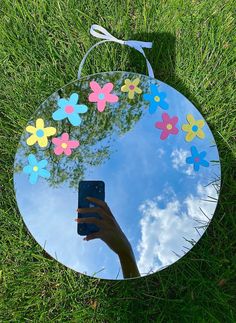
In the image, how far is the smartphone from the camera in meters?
1.06

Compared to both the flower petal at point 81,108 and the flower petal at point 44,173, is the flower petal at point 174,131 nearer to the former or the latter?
the flower petal at point 81,108

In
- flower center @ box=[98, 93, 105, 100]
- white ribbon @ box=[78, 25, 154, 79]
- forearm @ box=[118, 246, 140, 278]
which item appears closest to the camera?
forearm @ box=[118, 246, 140, 278]

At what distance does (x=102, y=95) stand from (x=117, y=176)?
0.23 meters

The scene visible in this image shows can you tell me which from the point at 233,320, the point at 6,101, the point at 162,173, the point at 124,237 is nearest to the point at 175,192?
the point at 162,173

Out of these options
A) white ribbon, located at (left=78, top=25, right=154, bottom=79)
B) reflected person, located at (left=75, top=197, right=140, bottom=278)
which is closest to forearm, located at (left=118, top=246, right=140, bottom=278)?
reflected person, located at (left=75, top=197, right=140, bottom=278)

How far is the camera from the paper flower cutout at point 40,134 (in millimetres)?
1133

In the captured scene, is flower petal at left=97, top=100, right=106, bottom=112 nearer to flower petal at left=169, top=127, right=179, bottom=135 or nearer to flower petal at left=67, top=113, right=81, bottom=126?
flower petal at left=67, top=113, right=81, bottom=126

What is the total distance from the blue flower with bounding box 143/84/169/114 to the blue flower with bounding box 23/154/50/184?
319 mm

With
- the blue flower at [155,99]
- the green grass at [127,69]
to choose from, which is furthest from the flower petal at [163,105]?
the green grass at [127,69]

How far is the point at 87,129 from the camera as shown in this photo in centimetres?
113

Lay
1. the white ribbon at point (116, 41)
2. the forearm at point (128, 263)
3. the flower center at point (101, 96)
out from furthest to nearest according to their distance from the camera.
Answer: the white ribbon at point (116, 41), the flower center at point (101, 96), the forearm at point (128, 263)

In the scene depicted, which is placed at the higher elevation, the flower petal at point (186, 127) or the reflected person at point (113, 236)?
the flower petal at point (186, 127)

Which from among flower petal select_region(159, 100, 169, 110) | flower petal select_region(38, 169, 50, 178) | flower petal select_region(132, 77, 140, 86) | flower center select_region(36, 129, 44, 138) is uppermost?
flower petal select_region(132, 77, 140, 86)

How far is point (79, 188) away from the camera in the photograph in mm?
1086
